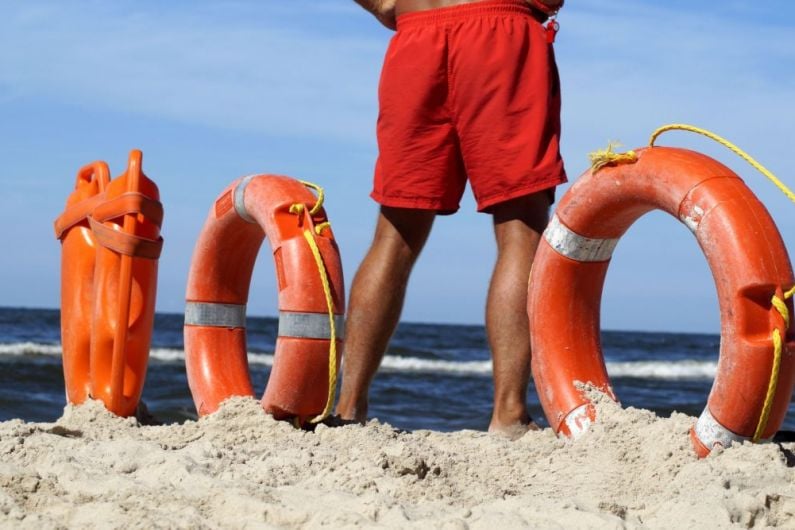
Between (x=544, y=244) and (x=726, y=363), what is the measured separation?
2.43 ft

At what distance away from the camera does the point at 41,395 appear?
24.0 feet

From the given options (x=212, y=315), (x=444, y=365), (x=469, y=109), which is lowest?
(x=444, y=365)

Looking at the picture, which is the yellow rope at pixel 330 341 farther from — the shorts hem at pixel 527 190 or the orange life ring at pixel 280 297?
the shorts hem at pixel 527 190

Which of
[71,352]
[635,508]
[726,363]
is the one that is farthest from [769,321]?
[71,352]

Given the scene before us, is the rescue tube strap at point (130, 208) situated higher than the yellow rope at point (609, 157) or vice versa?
the yellow rope at point (609, 157)

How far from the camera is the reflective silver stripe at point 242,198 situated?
3770mm

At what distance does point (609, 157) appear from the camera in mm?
3219

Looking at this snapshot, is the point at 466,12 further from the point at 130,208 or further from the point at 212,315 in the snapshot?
the point at 212,315

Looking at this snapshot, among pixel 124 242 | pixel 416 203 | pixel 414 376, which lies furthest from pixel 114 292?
pixel 414 376

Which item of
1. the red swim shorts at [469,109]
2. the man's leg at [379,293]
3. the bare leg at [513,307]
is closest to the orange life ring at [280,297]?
the man's leg at [379,293]

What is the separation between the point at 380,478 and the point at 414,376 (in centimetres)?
1123

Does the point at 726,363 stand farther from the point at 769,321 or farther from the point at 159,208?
the point at 159,208

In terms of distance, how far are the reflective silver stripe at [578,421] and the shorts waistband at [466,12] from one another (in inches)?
50.7

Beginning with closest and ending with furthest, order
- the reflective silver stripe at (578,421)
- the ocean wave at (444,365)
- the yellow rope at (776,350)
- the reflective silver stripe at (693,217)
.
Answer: the yellow rope at (776,350)
the reflective silver stripe at (693,217)
the reflective silver stripe at (578,421)
the ocean wave at (444,365)
